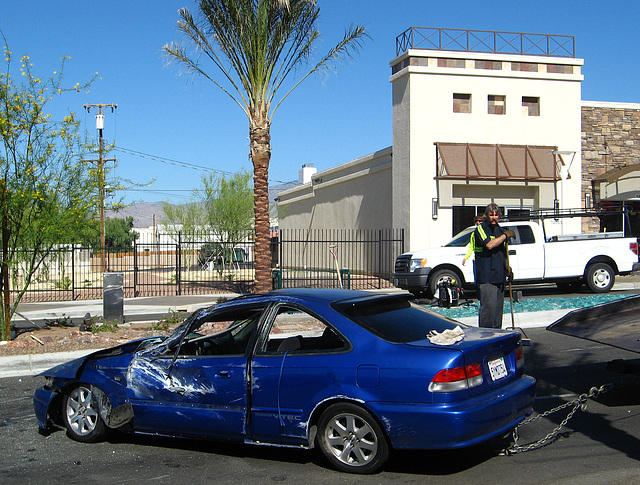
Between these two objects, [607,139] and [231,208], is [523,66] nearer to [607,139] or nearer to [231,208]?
[607,139]

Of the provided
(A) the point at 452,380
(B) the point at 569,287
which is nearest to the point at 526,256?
(B) the point at 569,287

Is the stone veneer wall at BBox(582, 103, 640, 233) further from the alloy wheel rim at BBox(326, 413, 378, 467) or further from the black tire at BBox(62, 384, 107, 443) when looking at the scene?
the black tire at BBox(62, 384, 107, 443)

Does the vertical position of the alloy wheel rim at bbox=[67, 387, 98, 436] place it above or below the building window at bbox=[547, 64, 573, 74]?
below

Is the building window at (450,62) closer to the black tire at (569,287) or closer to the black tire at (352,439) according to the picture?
the black tire at (569,287)

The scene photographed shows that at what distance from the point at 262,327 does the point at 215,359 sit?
0.49 metres

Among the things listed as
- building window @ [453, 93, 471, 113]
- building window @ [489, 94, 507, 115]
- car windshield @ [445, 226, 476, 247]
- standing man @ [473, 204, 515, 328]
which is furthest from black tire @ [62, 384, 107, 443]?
building window @ [489, 94, 507, 115]

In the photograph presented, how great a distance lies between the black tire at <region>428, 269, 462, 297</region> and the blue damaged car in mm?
10732

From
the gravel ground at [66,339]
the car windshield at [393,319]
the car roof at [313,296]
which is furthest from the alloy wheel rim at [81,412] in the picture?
the gravel ground at [66,339]

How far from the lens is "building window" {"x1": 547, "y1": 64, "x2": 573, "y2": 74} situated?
75.0 ft

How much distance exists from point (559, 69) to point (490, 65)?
264 cm

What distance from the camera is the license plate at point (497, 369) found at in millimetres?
4789

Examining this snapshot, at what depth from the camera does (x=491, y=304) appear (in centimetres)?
873

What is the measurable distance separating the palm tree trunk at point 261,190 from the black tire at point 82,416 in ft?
40.1

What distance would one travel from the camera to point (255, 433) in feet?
16.6
